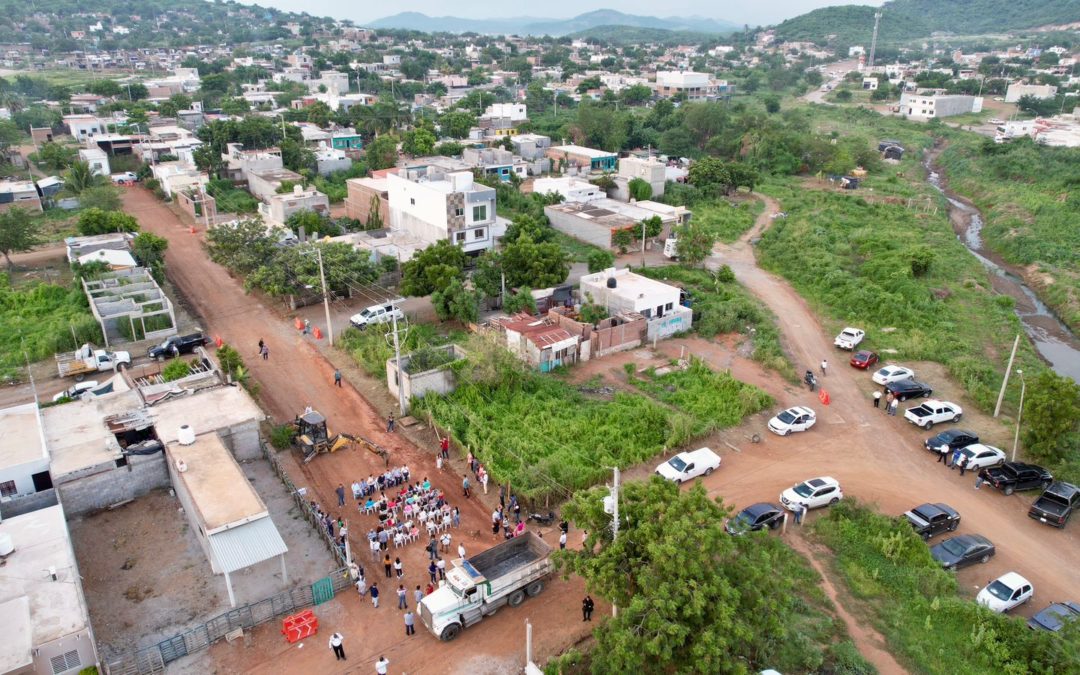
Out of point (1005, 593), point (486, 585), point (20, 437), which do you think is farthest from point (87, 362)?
point (1005, 593)

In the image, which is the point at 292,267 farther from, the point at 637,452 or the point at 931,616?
the point at 931,616

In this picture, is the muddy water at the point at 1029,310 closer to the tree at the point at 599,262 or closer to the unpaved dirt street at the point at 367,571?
the tree at the point at 599,262

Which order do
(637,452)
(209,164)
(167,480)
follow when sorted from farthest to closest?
(209,164)
(637,452)
(167,480)

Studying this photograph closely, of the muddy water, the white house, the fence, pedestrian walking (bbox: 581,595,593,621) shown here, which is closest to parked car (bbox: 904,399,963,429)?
the muddy water

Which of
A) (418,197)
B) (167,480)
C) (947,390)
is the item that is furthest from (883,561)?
(418,197)

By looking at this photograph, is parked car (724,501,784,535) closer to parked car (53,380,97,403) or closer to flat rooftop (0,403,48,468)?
flat rooftop (0,403,48,468)

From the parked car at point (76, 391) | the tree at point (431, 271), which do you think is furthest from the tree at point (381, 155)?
the parked car at point (76, 391)
